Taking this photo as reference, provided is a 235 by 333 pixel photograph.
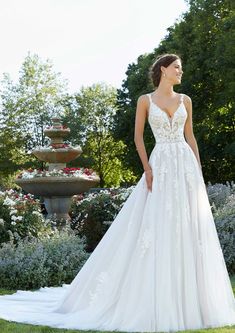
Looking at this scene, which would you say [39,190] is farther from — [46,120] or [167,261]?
[46,120]

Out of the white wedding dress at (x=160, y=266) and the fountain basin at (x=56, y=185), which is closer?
the white wedding dress at (x=160, y=266)

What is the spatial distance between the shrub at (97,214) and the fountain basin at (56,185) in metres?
0.52

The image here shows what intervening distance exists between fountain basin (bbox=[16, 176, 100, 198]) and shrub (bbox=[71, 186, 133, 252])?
52 centimetres

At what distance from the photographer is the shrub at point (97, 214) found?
14.0m

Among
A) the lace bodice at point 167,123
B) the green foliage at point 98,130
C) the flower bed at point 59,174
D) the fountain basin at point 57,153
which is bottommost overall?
the green foliage at point 98,130

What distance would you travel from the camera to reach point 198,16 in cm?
3322

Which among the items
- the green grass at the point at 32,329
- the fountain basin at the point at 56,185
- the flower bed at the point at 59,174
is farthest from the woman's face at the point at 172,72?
the flower bed at the point at 59,174

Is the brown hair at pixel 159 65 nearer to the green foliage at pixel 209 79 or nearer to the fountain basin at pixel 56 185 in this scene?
the fountain basin at pixel 56 185

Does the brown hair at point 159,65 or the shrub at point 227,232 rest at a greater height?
the brown hair at point 159,65

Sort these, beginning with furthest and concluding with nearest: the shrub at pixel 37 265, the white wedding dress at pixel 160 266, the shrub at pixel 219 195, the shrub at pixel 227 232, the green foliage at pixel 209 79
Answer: the green foliage at pixel 209 79 < the shrub at pixel 219 195 < the shrub at pixel 227 232 < the shrub at pixel 37 265 < the white wedding dress at pixel 160 266

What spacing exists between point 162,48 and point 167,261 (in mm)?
32409

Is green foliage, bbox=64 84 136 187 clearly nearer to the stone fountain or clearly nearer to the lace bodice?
the stone fountain

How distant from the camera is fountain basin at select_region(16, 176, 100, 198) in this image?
1470cm

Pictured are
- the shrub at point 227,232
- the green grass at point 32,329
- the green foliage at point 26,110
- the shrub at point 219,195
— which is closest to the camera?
the green grass at point 32,329
